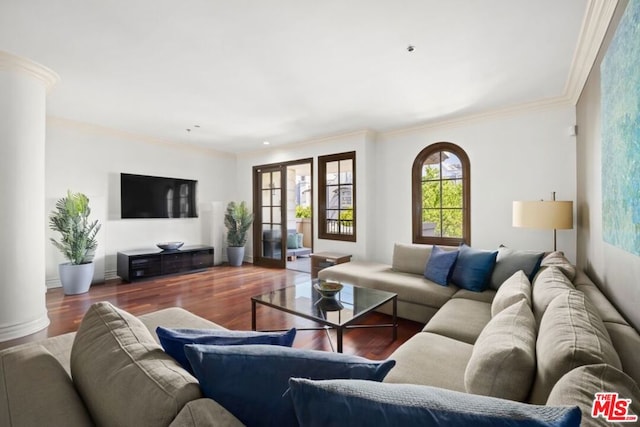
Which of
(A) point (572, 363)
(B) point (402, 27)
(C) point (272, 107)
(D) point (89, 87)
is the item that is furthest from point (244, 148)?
(A) point (572, 363)

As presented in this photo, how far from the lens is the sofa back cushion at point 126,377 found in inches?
27.4

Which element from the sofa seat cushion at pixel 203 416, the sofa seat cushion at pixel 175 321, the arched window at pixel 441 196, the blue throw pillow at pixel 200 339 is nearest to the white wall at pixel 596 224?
the arched window at pixel 441 196

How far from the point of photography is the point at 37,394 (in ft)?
2.90

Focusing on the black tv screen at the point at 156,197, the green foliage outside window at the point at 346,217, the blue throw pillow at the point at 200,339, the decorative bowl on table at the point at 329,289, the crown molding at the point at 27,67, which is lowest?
the decorative bowl on table at the point at 329,289

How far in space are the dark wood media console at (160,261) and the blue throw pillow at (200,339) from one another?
4.37m

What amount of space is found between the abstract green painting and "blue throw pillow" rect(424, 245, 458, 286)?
132 cm

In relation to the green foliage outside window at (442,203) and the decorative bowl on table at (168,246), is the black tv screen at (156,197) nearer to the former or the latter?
the decorative bowl on table at (168,246)

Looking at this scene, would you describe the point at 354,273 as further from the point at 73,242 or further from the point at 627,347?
the point at 73,242

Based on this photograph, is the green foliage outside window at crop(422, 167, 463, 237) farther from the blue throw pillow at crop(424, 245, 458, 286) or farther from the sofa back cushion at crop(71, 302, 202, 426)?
the sofa back cushion at crop(71, 302, 202, 426)

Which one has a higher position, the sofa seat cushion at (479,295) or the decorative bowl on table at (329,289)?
the decorative bowl on table at (329,289)

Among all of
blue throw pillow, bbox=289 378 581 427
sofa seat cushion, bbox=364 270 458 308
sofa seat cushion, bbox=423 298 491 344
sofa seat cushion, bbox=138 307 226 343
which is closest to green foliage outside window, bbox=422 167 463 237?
sofa seat cushion, bbox=364 270 458 308

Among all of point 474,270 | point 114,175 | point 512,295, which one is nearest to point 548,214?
point 474,270

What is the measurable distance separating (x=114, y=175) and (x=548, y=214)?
6062mm

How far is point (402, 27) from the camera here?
2125mm
